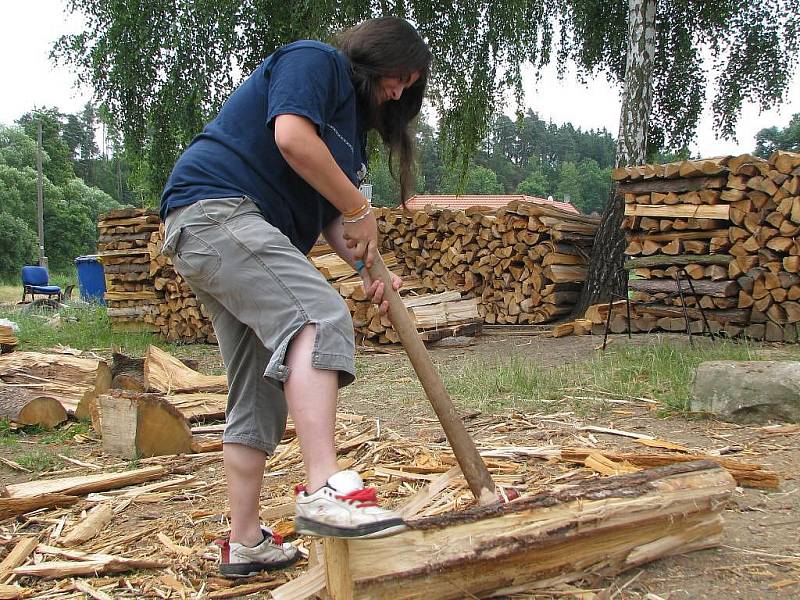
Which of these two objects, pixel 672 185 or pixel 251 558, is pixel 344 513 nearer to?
pixel 251 558

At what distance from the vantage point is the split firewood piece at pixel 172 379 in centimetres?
542

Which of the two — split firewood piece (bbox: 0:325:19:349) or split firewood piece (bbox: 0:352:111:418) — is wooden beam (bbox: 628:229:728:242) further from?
split firewood piece (bbox: 0:325:19:349)

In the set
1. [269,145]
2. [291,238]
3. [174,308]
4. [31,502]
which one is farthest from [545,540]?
[174,308]

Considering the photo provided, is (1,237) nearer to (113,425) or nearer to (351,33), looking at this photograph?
(113,425)

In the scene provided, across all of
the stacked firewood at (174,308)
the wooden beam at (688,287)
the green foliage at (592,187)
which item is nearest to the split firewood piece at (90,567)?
the wooden beam at (688,287)

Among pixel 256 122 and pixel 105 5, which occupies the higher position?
pixel 105 5

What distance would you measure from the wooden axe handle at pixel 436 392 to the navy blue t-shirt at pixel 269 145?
0.34 meters

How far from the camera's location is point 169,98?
10.1m

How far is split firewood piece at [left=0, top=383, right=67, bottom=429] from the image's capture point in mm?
5121

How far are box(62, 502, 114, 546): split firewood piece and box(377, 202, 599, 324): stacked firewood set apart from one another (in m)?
7.11

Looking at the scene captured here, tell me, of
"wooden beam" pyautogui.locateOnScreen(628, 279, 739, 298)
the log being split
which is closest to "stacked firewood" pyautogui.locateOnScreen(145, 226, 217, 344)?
"wooden beam" pyautogui.locateOnScreen(628, 279, 739, 298)

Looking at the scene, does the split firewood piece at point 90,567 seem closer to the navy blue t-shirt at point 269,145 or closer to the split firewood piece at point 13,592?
the split firewood piece at point 13,592

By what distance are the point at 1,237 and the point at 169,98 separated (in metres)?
31.4

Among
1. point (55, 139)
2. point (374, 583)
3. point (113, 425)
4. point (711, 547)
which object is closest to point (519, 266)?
point (113, 425)
